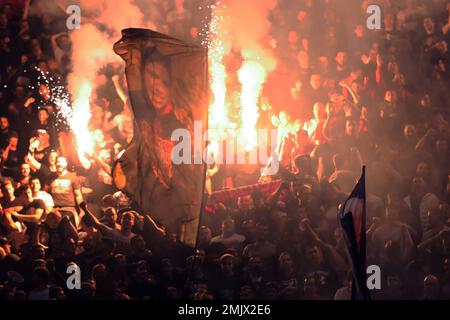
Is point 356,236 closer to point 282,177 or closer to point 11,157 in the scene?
point 282,177

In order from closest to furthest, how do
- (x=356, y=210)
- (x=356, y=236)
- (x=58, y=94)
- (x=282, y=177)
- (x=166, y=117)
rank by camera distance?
(x=356, y=236) < (x=356, y=210) < (x=166, y=117) < (x=282, y=177) < (x=58, y=94)

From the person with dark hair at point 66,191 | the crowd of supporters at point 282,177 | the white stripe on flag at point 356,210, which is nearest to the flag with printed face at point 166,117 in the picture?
the crowd of supporters at point 282,177

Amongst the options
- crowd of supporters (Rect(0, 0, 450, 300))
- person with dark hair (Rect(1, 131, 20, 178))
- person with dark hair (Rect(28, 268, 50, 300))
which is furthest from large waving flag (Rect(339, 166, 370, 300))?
person with dark hair (Rect(1, 131, 20, 178))

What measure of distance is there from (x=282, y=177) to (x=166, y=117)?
1.51m

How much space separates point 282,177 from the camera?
8.60 metres

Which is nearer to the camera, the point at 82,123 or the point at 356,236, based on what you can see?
the point at 356,236

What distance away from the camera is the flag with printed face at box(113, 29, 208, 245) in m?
8.42

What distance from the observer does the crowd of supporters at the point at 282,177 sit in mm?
8430

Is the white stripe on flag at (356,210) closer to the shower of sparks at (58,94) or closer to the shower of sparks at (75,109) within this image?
the shower of sparks at (75,109)

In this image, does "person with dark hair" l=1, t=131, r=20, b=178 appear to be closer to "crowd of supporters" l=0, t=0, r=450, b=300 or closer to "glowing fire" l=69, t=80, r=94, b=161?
"crowd of supporters" l=0, t=0, r=450, b=300

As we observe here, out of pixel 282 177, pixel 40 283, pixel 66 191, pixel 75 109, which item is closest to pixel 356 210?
pixel 282 177

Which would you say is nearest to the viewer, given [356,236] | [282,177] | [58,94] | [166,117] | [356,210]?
[356,236]

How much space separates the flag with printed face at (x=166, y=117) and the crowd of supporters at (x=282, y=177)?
0.67 ft

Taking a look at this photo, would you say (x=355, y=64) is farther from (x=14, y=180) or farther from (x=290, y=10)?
(x=14, y=180)
